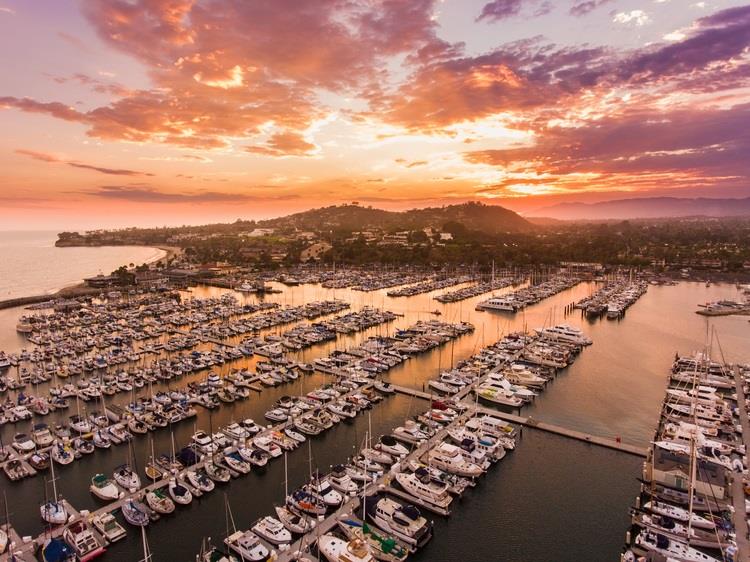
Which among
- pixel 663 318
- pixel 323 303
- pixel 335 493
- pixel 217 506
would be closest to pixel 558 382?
pixel 335 493

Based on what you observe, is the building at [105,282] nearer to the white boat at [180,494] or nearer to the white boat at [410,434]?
the white boat at [180,494]

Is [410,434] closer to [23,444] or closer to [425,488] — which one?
[425,488]

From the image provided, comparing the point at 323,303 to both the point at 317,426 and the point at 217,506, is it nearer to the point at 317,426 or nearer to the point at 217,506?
the point at 317,426

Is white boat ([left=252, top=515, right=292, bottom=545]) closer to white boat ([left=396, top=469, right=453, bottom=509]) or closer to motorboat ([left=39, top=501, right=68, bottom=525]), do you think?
white boat ([left=396, top=469, right=453, bottom=509])

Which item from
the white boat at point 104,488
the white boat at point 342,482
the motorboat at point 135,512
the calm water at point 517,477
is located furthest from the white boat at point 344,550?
the white boat at point 104,488

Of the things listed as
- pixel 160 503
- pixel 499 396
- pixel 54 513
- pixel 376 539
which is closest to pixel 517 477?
pixel 499 396

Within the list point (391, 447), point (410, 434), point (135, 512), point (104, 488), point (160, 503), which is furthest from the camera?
point (410, 434)
